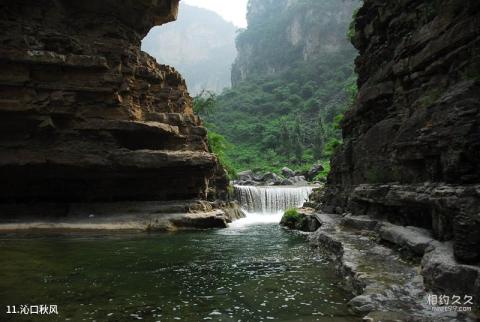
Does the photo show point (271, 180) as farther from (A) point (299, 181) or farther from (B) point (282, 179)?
(A) point (299, 181)

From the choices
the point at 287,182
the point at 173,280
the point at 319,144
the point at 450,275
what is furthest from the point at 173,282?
the point at 319,144

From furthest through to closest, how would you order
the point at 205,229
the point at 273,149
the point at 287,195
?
the point at 273,149, the point at 287,195, the point at 205,229

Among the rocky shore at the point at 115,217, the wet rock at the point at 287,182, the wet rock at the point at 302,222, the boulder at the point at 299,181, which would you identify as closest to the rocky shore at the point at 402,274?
the wet rock at the point at 302,222

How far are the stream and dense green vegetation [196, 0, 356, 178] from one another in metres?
23.7

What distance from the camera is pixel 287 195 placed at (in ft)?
94.6

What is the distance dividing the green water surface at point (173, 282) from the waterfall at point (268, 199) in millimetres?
15117

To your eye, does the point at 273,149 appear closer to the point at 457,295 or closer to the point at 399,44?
the point at 399,44

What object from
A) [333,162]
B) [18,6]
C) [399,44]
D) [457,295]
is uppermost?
[18,6]

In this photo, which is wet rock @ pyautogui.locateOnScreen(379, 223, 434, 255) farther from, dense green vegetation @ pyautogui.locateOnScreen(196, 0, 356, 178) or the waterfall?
dense green vegetation @ pyautogui.locateOnScreen(196, 0, 356, 178)

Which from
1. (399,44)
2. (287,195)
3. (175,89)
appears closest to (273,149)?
(287,195)

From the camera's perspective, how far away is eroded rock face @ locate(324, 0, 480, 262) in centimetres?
589

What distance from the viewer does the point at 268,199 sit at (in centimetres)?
2862

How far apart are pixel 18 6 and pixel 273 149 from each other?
172 feet

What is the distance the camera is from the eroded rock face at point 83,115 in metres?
17.5
